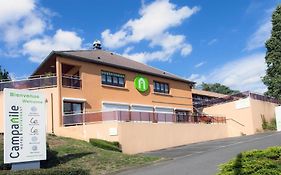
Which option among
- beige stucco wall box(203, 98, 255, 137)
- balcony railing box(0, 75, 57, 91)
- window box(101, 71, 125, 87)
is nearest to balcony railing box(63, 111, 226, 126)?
balcony railing box(0, 75, 57, 91)

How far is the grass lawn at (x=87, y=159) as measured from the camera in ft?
58.0

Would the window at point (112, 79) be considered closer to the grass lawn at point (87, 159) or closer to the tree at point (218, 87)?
the grass lawn at point (87, 159)

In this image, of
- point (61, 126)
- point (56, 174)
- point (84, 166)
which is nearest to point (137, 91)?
point (61, 126)

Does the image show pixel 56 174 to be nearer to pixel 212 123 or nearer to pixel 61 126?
pixel 61 126

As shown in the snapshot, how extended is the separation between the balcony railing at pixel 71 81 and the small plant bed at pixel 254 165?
21958mm

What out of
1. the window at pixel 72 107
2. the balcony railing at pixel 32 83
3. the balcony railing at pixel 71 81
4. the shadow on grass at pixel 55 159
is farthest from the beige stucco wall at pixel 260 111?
the shadow on grass at pixel 55 159

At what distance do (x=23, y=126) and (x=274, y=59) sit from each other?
113ft

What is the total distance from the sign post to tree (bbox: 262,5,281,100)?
107ft

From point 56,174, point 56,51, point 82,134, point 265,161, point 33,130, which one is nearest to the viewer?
point 265,161

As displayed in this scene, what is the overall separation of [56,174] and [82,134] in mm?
13910

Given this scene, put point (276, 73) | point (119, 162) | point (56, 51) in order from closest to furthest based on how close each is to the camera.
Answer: point (119, 162) → point (56, 51) → point (276, 73)

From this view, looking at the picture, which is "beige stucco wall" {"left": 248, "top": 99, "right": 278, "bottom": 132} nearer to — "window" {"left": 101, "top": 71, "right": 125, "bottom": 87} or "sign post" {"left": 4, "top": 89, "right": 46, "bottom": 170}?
"window" {"left": 101, "top": 71, "right": 125, "bottom": 87}

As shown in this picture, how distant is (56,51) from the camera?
101ft

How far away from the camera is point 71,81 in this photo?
3170 cm
